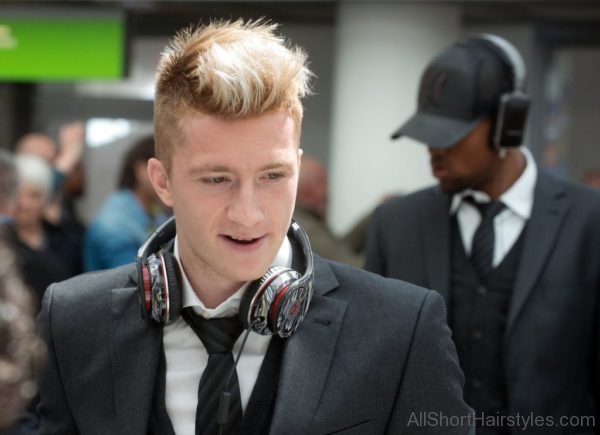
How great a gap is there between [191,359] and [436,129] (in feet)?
5.48

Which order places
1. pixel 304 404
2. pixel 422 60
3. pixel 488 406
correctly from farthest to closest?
1. pixel 422 60
2. pixel 488 406
3. pixel 304 404

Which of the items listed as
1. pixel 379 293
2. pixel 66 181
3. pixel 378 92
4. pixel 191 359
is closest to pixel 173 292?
pixel 191 359

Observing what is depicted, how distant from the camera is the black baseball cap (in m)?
3.91

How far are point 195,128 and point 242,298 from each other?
39 cm

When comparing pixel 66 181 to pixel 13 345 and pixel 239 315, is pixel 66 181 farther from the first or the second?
pixel 13 345

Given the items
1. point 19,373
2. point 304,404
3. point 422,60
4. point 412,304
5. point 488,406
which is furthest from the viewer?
point 422,60

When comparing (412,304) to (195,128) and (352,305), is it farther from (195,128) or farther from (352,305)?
(195,128)

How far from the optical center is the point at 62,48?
25.6 feet

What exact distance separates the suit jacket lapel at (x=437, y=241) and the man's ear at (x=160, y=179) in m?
1.42

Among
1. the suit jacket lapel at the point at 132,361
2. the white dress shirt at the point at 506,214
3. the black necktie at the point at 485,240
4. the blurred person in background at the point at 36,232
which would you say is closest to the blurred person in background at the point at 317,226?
the blurred person in background at the point at 36,232

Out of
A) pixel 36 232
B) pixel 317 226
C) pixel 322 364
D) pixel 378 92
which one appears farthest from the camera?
pixel 378 92

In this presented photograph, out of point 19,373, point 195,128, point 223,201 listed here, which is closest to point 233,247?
point 223,201

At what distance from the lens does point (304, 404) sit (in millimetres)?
2398

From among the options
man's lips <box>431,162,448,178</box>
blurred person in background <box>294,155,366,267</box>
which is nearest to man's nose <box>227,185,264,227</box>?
man's lips <box>431,162,448,178</box>
